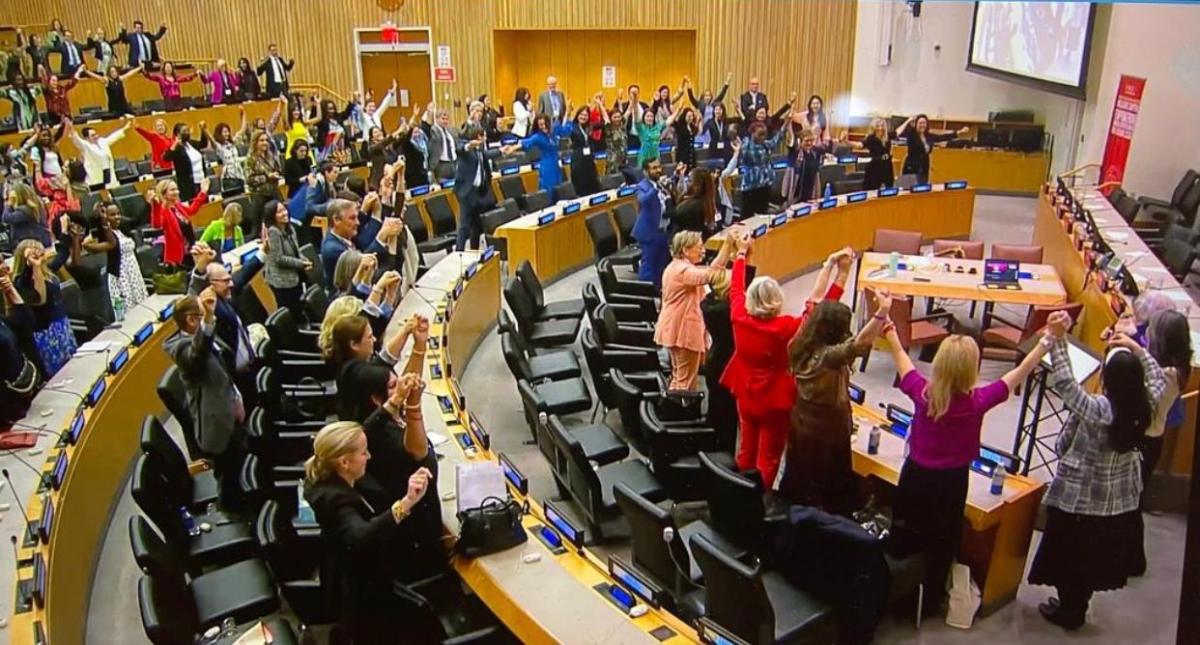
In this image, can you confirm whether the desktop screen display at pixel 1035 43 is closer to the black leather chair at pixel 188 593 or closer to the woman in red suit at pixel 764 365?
the woman in red suit at pixel 764 365

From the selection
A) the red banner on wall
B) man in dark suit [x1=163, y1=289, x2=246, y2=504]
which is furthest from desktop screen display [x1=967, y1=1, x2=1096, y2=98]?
man in dark suit [x1=163, y1=289, x2=246, y2=504]

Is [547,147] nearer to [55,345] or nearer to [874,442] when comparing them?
[55,345]

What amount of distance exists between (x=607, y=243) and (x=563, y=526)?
586cm

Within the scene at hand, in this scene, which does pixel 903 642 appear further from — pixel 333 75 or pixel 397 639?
pixel 333 75

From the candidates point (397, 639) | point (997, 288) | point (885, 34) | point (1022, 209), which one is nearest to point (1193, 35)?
point (1022, 209)

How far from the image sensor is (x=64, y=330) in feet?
19.6

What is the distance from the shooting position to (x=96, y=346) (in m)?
6.09

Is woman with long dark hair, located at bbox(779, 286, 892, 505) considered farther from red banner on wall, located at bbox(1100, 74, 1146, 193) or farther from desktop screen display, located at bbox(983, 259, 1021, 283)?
red banner on wall, located at bbox(1100, 74, 1146, 193)

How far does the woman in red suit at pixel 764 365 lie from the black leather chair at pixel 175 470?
2881mm

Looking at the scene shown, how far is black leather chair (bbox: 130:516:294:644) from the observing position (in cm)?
342

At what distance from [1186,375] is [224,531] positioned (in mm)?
4999

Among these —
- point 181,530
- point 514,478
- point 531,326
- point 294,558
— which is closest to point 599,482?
point 514,478

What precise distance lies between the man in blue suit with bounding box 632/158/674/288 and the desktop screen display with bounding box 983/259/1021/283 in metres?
2.74

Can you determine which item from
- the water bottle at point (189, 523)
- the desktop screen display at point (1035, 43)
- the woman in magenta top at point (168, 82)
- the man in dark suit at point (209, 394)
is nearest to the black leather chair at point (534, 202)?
the man in dark suit at point (209, 394)
